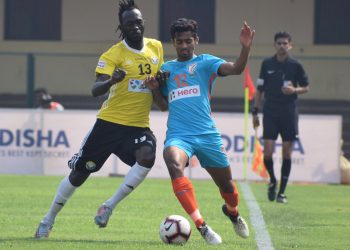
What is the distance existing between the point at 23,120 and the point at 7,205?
7.53m

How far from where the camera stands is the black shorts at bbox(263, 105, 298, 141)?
15.4 meters

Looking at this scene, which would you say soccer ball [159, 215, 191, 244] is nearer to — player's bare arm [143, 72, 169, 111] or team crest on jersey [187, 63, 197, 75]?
player's bare arm [143, 72, 169, 111]

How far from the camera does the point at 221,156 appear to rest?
9891 mm

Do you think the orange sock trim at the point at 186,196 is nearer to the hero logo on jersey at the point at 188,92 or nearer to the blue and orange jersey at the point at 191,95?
the blue and orange jersey at the point at 191,95

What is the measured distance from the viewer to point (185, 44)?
388 inches

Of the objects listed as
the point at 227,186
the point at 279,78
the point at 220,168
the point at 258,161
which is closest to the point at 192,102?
the point at 220,168

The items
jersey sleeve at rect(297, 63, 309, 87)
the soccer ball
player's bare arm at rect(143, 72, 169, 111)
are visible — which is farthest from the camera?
jersey sleeve at rect(297, 63, 309, 87)

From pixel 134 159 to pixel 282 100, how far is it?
537cm

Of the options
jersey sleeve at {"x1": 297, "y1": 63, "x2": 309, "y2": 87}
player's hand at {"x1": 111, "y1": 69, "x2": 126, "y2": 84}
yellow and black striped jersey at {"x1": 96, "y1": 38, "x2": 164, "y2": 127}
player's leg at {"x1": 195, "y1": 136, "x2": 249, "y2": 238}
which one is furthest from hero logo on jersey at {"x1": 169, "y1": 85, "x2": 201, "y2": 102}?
jersey sleeve at {"x1": 297, "y1": 63, "x2": 309, "y2": 87}

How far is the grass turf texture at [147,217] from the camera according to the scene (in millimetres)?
9836

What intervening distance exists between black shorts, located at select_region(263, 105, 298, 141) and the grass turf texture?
0.94 metres

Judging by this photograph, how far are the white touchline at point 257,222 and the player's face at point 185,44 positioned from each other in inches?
71.5

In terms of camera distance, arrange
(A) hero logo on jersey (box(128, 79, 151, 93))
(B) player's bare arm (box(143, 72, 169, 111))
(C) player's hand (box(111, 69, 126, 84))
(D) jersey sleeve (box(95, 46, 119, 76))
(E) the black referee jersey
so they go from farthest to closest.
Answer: (E) the black referee jersey
(A) hero logo on jersey (box(128, 79, 151, 93))
(D) jersey sleeve (box(95, 46, 119, 76))
(B) player's bare arm (box(143, 72, 169, 111))
(C) player's hand (box(111, 69, 126, 84))

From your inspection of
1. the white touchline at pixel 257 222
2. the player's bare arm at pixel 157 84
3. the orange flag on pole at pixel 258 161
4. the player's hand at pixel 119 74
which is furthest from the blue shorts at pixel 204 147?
the orange flag on pole at pixel 258 161
